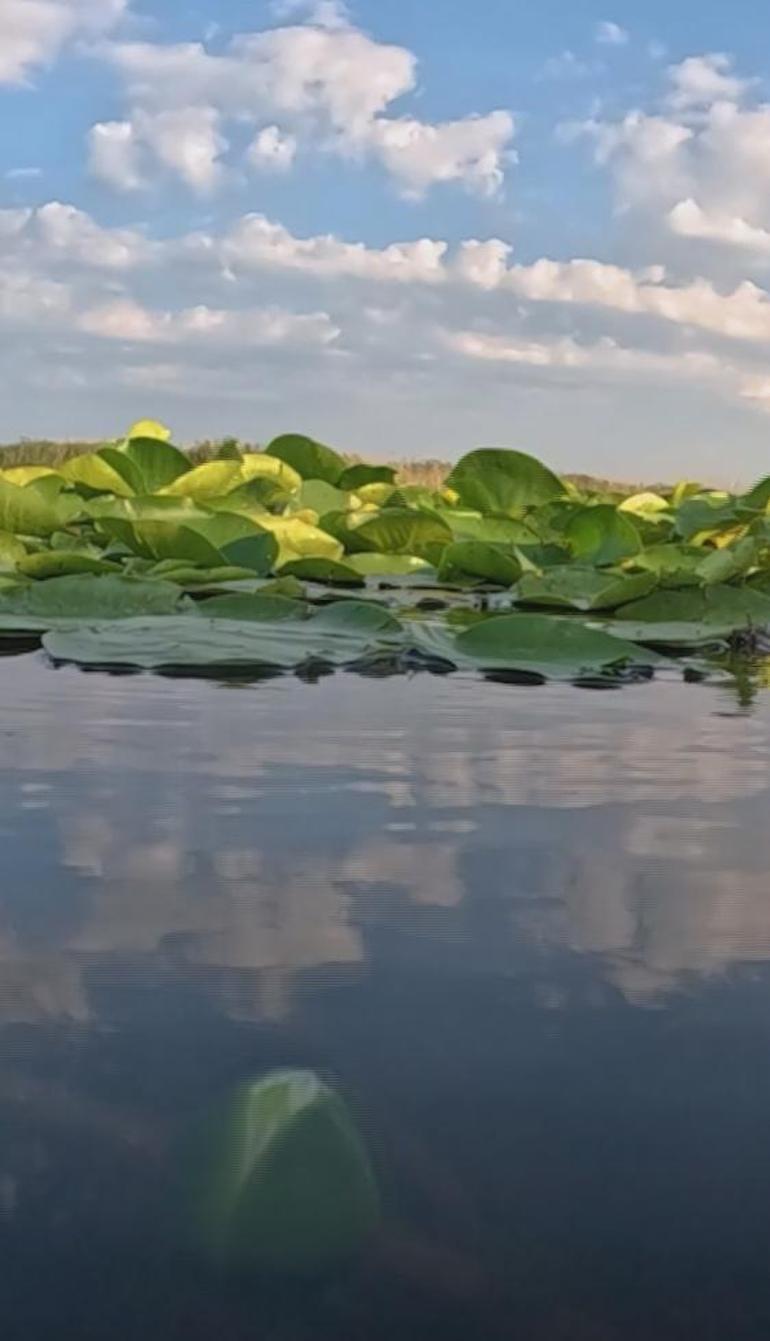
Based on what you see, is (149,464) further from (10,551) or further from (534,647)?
(534,647)

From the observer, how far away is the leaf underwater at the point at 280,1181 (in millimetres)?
464

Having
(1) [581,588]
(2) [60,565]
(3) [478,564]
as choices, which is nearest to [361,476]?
(3) [478,564]

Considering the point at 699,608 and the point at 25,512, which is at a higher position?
the point at 25,512

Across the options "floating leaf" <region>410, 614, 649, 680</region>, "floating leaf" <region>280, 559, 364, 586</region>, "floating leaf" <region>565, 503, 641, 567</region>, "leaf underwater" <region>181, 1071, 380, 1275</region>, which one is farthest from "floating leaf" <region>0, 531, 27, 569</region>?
"leaf underwater" <region>181, 1071, 380, 1275</region>

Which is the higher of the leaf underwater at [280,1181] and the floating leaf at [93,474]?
the floating leaf at [93,474]

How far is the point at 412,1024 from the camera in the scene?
0.65 meters

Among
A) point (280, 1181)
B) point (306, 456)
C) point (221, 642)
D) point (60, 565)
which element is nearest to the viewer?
point (280, 1181)

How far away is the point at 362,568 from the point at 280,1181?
10.0 feet

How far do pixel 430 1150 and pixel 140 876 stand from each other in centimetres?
40

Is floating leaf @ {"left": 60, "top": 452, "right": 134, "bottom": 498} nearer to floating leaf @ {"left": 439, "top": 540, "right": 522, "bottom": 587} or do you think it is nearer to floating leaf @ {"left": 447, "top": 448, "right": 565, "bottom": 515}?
floating leaf @ {"left": 447, "top": 448, "right": 565, "bottom": 515}

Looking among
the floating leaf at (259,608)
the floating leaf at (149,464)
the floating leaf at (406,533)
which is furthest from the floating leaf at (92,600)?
the floating leaf at (149,464)

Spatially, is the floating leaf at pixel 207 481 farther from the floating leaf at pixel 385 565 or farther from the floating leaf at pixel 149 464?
the floating leaf at pixel 385 565

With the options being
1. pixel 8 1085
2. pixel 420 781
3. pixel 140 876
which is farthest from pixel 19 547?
pixel 8 1085

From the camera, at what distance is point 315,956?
29.2 inches
